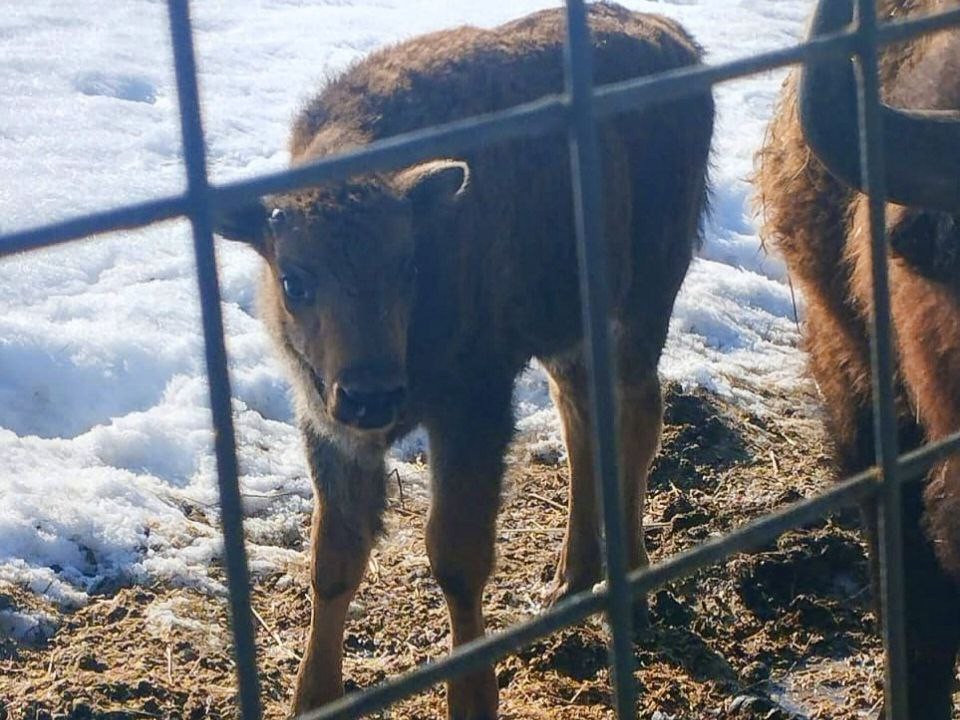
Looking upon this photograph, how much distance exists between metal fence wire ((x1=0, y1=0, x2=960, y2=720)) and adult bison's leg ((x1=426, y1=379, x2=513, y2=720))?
6.80ft

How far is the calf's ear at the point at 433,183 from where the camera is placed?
430 cm

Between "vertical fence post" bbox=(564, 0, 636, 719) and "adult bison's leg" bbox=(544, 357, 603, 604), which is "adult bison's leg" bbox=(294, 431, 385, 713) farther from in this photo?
"vertical fence post" bbox=(564, 0, 636, 719)

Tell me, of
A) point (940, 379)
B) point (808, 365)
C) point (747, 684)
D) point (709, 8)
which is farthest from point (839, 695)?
point (709, 8)

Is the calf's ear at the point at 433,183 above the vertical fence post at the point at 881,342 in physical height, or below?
above

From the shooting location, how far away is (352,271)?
164 inches

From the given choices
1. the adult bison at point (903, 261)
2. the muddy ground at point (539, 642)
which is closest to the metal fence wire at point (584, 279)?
the adult bison at point (903, 261)

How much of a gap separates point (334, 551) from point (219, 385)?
2.96 meters

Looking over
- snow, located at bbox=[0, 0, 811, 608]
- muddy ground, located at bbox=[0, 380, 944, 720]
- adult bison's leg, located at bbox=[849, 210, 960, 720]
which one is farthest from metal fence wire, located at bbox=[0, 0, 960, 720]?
snow, located at bbox=[0, 0, 811, 608]

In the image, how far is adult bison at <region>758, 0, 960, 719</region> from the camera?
273 cm

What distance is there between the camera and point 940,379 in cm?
336

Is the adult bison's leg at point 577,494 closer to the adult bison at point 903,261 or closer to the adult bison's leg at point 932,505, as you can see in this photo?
the adult bison at point 903,261

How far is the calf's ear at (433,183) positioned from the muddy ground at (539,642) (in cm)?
104

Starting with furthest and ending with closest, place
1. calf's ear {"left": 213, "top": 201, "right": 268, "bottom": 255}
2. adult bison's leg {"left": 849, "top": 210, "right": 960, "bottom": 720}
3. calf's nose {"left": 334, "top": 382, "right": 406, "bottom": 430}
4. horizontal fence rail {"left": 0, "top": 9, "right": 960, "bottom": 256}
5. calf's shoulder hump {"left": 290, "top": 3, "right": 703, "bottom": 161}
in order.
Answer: calf's shoulder hump {"left": 290, "top": 3, "right": 703, "bottom": 161}
calf's ear {"left": 213, "top": 201, "right": 268, "bottom": 255}
calf's nose {"left": 334, "top": 382, "right": 406, "bottom": 430}
adult bison's leg {"left": 849, "top": 210, "right": 960, "bottom": 720}
horizontal fence rail {"left": 0, "top": 9, "right": 960, "bottom": 256}

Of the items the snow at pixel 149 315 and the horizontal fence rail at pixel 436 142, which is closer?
the horizontal fence rail at pixel 436 142
